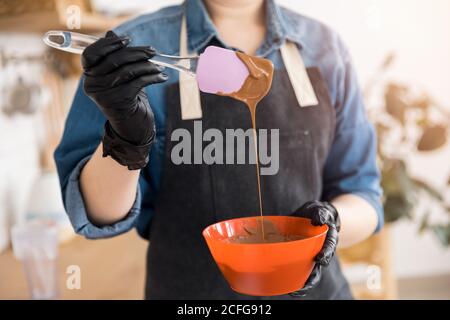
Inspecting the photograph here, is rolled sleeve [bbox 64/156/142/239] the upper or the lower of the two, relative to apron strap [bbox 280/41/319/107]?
lower

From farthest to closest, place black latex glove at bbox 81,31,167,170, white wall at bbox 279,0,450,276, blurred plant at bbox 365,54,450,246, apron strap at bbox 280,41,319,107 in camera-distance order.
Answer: white wall at bbox 279,0,450,276
blurred plant at bbox 365,54,450,246
apron strap at bbox 280,41,319,107
black latex glove at bbox 81,31,167,170

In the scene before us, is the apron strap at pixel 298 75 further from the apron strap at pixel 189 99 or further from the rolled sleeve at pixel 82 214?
the rolled sleeve at pixel 82 214

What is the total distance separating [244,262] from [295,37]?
43 centimetres

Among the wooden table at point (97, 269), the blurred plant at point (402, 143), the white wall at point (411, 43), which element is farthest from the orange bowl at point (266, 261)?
the white wall at point (411, 43)

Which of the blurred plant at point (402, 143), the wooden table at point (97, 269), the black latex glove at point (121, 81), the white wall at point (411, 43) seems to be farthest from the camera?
the white wall at point (411, 43)

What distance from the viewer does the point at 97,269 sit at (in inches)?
47.9

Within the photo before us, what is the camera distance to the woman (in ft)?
2.41

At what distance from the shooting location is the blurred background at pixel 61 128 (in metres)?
1.20

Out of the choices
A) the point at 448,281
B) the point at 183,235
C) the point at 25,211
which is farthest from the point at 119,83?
the point at 448,281

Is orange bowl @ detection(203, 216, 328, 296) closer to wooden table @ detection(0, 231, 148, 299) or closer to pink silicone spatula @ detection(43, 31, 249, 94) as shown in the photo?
pink silicone spatula @ detection(43, 31, 249, 94)

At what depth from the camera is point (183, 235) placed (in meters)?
0.81

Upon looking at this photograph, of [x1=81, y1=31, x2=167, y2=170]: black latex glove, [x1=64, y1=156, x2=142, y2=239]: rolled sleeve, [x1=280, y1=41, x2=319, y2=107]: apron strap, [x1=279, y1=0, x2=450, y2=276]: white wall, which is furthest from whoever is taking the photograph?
[x1=279, y1=0, x2=450, y2=276]: white wall

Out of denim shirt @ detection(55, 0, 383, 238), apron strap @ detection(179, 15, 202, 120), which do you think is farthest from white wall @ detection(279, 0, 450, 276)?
apron strap @ detection(179, 15, 202, 120)

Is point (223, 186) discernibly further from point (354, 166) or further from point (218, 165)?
point (354, 166)
